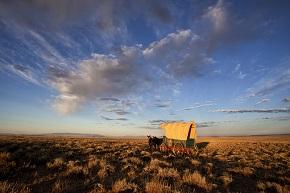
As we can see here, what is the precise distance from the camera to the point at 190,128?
2409 cm

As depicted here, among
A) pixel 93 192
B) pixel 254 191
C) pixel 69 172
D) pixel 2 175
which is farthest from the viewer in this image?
pixel 69 172


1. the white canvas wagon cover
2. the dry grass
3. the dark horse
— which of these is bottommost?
the dry grass

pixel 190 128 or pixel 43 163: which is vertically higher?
pixel 190 128

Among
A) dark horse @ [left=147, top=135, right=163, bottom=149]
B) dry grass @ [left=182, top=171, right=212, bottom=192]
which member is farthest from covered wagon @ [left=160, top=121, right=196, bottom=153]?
dry grass @ [left=182, top=171, right=212, bottom=192]

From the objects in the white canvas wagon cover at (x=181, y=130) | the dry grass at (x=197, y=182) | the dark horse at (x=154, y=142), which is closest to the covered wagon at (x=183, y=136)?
the white canvas wagon cover at (x=181, y=130)

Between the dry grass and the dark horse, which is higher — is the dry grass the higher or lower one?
the lower one

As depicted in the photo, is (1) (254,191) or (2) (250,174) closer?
(1) (254,191)

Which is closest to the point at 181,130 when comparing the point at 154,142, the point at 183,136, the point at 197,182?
the point at 183,136

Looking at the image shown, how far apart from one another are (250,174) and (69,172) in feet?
27.2

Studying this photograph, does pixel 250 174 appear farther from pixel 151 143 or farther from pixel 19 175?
pixel 151 143

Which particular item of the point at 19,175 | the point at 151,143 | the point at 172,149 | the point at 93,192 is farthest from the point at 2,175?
the point at 151,143

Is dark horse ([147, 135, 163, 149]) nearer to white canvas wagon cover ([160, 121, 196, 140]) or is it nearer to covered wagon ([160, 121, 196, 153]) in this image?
white canvas wagon cover ([160, 121, 196, 140])

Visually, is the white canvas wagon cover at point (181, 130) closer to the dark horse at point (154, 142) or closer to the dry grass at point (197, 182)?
the dark horse at point (154, 142)

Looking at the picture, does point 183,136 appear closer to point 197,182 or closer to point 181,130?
point 181,130
